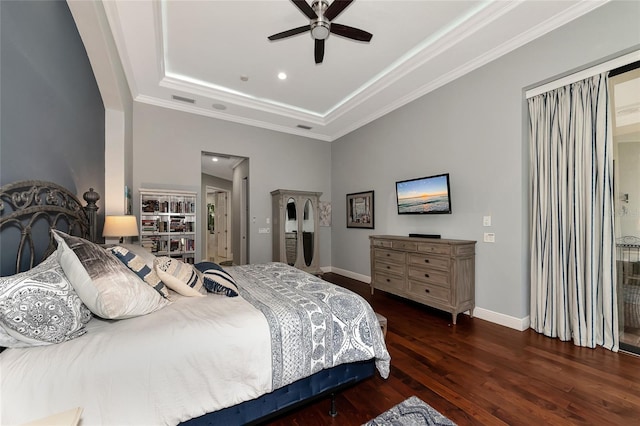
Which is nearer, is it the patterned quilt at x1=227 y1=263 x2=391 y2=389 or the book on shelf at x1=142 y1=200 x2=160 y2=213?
the patterned quilt at x1=227 y1=263 x2=391 y2=389

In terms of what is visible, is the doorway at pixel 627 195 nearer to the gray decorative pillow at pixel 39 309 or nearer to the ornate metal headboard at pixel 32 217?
the gray decorative pillow at pixel 39 309

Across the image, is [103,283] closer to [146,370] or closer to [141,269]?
[141,269]

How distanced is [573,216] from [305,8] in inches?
124

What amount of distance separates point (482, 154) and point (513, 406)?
103 inches

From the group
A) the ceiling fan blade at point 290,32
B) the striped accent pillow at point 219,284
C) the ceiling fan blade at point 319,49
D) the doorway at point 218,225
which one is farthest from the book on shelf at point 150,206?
the doorway at point 218,225

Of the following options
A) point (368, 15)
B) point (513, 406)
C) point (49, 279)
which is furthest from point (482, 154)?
point (49, 279)

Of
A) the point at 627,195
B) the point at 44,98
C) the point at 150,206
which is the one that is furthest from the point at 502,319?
the point at 150,206

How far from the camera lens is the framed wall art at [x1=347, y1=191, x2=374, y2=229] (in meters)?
4.96

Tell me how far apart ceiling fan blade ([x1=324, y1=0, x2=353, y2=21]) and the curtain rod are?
223cm

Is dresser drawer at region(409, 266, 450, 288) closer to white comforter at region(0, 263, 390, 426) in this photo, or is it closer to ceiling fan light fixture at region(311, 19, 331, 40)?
white comforter at region(0, 263, 390, 426)

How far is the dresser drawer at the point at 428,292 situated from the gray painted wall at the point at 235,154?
2.64 metres

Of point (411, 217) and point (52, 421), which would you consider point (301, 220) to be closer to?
point (411, 217)

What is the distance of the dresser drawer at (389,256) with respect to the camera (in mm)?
3715

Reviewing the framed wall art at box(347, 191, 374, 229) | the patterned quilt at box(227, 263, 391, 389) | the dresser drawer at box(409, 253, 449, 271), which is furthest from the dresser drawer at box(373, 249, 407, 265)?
the patterned quilt at box(227, 263, 391, 389)
